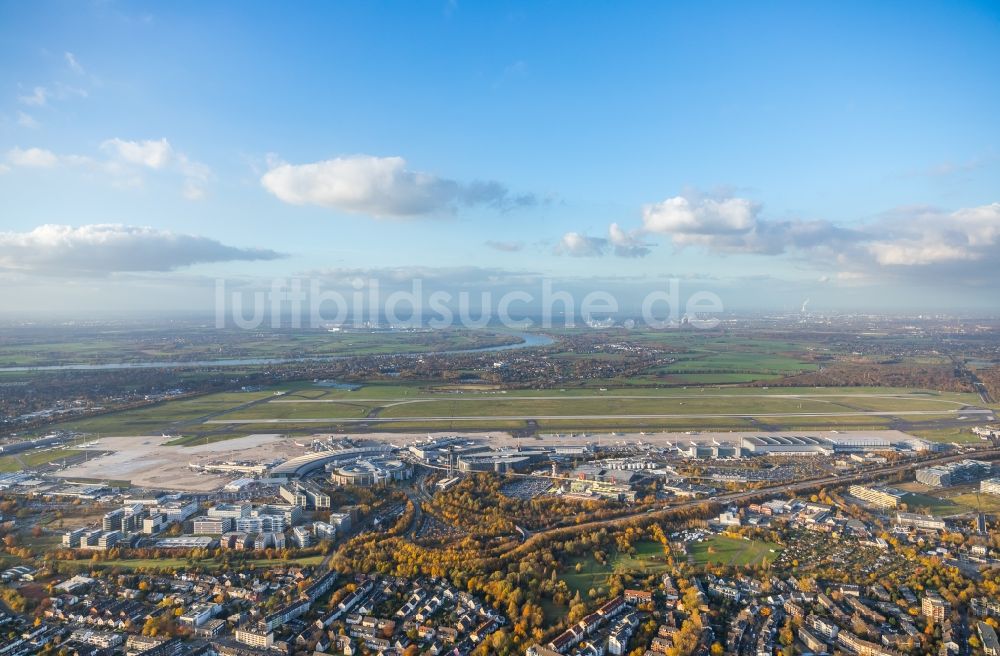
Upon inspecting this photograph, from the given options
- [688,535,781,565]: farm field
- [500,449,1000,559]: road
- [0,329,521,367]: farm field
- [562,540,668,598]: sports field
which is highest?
[0,329,521,367]: farm field

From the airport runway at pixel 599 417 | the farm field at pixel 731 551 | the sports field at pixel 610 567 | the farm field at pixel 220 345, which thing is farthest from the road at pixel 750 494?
the farm field at pixel 220 345

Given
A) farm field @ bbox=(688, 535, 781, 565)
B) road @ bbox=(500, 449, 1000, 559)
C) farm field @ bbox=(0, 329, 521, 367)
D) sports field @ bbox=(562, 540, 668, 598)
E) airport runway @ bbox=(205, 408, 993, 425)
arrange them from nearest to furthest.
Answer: sports field @ bbox=(562, 540, 668, 598) → farm field @ bbox=(688, 535, 781, 565) → road @ bbox=(500, 449, 1000, 559) → airport runway @ bbox=(205, 408, 993, 425) → farm field @ bbox=(0, 329, 521, 367)

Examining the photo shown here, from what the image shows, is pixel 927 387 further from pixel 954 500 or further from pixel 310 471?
pixel 310 471

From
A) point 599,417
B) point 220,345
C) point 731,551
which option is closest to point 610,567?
point 731,551

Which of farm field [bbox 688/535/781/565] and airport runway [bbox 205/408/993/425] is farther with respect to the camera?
airport runway [bbox 205/408/993/425]

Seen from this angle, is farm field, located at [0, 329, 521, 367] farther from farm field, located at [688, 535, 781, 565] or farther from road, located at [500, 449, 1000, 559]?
farm field, located at [688, 535, 781, 565]

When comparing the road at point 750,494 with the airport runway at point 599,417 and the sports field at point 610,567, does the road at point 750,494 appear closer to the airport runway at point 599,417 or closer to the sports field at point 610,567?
the sports field at point 610,567

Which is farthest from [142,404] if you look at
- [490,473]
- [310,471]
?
[490,473]

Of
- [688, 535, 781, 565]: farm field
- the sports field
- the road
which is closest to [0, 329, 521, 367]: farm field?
the road

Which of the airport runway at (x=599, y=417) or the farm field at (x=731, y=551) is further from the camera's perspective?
the airport runway at (x=599, y=417)
